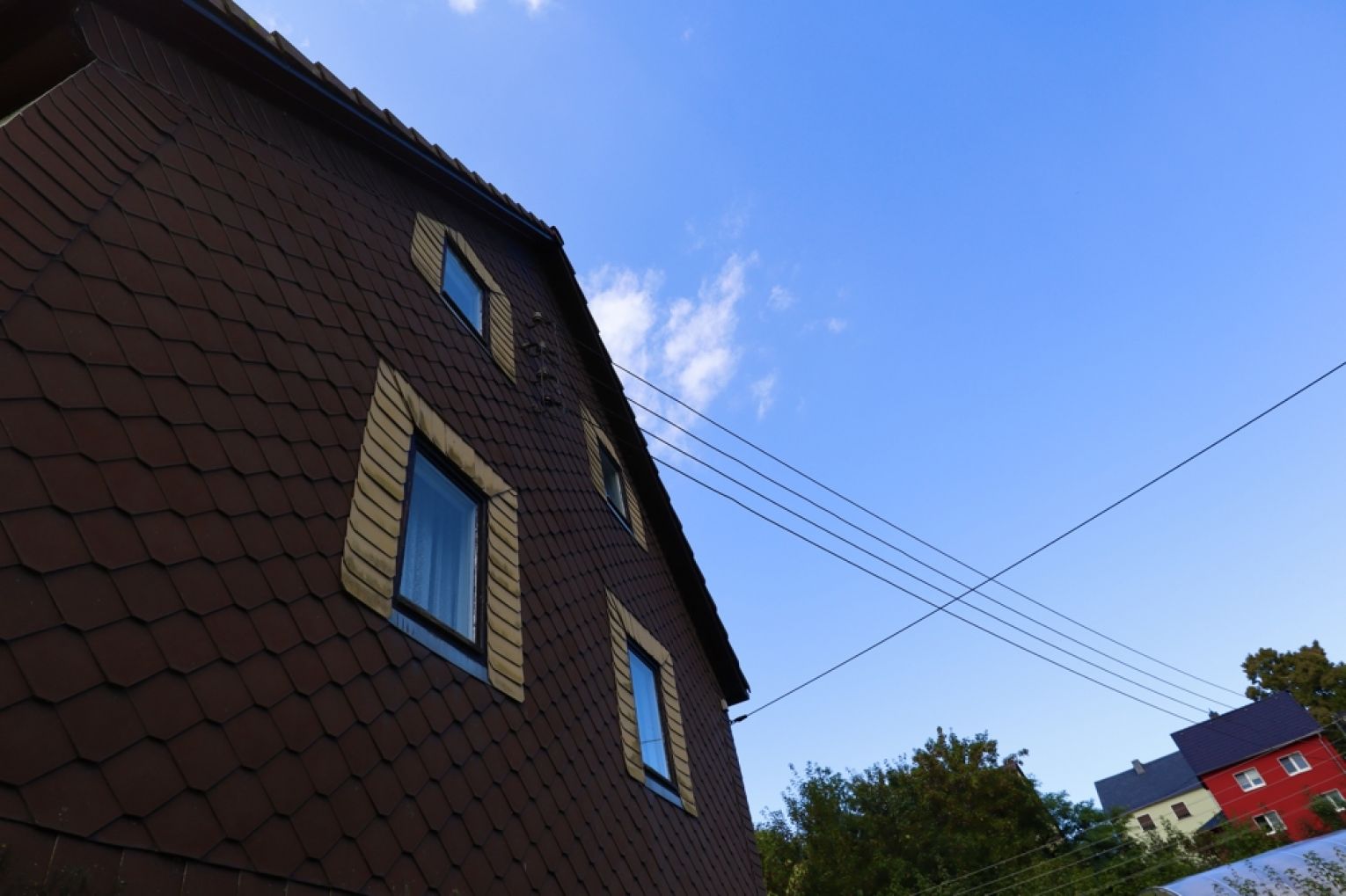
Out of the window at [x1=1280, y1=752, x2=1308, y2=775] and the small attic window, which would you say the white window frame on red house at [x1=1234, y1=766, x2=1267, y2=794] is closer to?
the window at [x1=1280, y1=752, x2=1308, y2=775]

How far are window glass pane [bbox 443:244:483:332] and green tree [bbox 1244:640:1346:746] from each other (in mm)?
59226

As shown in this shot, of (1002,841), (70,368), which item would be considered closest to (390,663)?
(70,368)

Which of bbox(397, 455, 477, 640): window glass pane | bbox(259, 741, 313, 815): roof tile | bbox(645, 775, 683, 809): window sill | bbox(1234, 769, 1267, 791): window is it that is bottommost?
bbox(259, 741, 313, 815): roof tile

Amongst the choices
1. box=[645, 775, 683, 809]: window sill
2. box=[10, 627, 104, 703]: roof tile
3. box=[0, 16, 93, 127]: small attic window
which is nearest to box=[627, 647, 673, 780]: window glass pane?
box=[645, 775, 683, 809]: window sill

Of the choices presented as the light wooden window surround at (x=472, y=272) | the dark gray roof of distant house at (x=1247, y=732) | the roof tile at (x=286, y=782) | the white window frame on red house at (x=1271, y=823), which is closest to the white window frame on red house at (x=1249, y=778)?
the dark gray roof of distant house at (x=1247, y=732)

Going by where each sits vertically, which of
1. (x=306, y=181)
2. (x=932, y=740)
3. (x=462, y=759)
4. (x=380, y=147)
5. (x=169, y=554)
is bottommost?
(x=462, y=759)

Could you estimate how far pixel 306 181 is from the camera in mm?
4801

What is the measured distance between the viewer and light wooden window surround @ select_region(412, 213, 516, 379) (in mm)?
6055

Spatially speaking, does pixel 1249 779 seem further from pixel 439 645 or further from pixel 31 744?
pixel 31 744

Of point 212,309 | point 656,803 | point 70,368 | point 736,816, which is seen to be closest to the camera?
point 70,368

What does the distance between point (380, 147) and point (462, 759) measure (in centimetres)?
498

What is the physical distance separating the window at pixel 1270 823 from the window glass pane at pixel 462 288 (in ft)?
148

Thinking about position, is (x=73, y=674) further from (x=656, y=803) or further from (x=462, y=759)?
(x=656, y=803)

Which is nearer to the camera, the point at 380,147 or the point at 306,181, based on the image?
the point at 306,181
